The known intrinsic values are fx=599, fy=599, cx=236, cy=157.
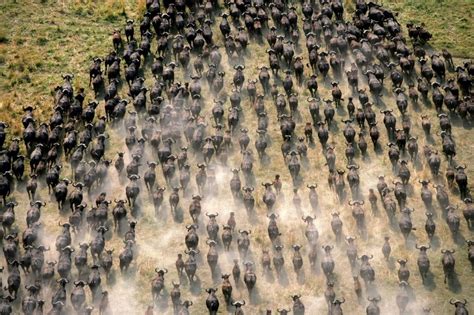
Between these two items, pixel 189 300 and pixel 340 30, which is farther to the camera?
pixel 340 30

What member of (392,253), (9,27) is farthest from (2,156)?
(392,253)

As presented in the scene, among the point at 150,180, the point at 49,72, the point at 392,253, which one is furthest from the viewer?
the point at 49,72

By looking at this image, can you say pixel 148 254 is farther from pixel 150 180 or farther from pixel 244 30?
pixel 244 30

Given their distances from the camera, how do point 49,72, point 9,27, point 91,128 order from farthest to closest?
1. point 9,27
2. point 49,72
3. point 91,128

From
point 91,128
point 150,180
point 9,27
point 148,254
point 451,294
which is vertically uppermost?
point 9,27

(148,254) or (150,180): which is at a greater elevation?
(150,180)

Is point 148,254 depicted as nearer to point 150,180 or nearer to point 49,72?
point 150,180

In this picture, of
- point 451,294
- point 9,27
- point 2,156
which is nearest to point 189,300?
point 451,294
